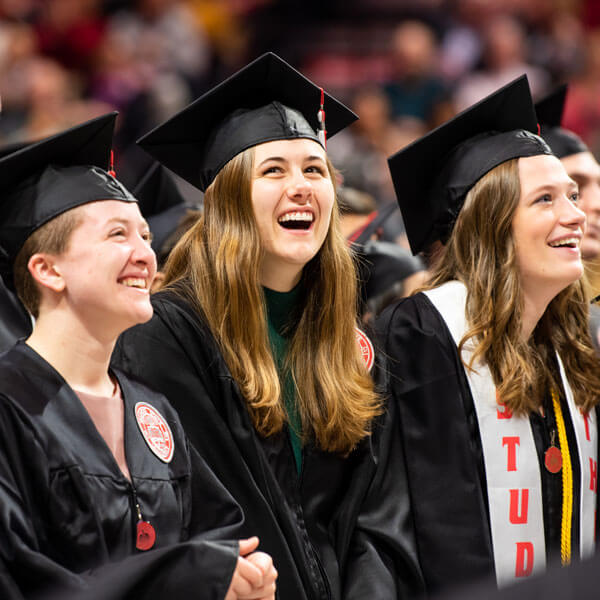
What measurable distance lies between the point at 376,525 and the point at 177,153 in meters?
1.19

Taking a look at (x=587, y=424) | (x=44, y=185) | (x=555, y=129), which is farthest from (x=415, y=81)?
(x=44, y=185)

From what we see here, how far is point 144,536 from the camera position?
6.81 feet

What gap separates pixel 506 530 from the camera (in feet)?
8.95

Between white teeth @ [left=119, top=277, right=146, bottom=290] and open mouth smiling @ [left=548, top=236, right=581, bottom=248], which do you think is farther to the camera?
open mouth smiling @ [left=548, top=236, right=581, bottom=248]

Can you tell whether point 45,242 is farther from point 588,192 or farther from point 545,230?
point 588,192

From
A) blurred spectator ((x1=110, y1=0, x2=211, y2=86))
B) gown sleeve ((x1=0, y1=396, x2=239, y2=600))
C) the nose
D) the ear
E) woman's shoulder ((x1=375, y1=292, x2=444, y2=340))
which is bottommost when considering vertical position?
gown sleeve ((x1=0, y1=396, x2=239, y2=600))

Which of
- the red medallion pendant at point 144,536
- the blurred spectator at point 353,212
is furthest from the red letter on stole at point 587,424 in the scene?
the blurred spectator at point 353,212

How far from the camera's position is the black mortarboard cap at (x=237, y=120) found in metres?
2.70

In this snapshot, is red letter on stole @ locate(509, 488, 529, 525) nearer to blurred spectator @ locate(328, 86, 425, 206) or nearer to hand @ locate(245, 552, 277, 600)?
hand @ locate(245, 552, 277, 600)

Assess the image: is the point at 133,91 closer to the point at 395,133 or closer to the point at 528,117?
the point at 395,133

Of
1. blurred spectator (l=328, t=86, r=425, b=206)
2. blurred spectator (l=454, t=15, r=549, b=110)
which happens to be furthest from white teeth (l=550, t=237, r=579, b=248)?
blurred spectator (l=454, t=15, r=549, b=110)

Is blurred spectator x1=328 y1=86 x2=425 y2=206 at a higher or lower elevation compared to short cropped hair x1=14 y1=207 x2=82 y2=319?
higher

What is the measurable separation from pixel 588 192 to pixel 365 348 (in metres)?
1.65

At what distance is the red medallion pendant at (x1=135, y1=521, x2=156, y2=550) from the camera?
2.07 metres
